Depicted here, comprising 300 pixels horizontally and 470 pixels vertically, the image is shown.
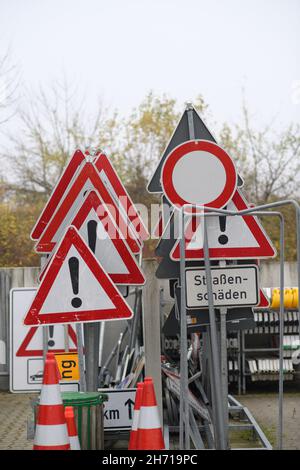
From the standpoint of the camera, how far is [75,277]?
6957 mm

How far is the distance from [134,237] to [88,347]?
103 centimetres

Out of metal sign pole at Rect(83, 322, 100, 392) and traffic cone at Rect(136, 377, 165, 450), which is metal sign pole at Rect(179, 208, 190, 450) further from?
metal sign pole at Rect(83, 322, 100, 392)

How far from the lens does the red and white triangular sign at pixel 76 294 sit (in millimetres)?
6918

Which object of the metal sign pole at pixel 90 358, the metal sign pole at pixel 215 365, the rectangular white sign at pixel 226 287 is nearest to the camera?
the metal sign pole at pixel 215 365

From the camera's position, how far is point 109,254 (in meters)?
7.57

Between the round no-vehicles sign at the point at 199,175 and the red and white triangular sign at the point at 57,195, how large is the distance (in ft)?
Answer: 4.95

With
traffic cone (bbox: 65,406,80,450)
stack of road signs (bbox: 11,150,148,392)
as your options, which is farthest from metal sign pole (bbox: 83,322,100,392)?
traffic cone (bbox: 65,406,80,450)

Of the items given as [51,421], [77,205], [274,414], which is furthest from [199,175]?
[274,414]

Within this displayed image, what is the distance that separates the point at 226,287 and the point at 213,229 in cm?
48

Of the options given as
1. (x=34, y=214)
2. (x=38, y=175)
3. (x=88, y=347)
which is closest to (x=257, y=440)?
(x=88, y=347)

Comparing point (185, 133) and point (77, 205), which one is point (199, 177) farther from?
point (77, 205)

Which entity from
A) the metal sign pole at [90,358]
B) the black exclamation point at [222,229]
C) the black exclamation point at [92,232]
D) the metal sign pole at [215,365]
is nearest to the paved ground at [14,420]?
the metal sign pole at [90,358]

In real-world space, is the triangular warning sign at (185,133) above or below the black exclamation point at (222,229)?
above

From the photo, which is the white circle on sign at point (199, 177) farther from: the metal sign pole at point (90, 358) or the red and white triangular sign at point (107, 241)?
the metal sign pole at point (90, 358)
